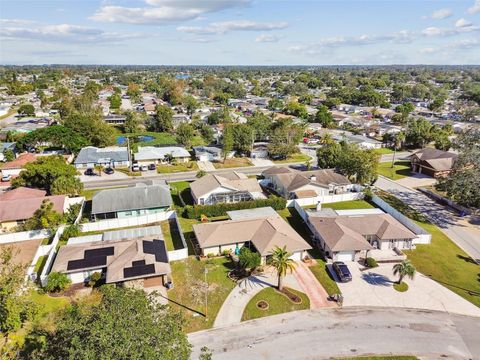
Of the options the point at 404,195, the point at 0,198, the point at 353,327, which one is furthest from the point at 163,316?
the point at 404,195

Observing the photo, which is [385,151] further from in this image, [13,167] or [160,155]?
[13,167]

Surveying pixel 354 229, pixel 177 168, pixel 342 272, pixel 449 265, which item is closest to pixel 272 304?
pixel 342 272

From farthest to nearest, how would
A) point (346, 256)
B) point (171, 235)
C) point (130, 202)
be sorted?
point (130, 202)
point (171, 235)
point (346, 256)

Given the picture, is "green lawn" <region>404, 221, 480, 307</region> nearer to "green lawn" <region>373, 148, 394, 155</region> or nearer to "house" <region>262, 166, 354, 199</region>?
"house" <region>262, 166, 354, 199</region>

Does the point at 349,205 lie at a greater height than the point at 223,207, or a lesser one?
lesser

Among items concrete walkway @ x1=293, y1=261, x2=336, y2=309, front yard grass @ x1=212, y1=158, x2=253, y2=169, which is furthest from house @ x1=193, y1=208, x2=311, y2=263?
front yard grass @ x1=212, y1=158, x2=253, y2=169

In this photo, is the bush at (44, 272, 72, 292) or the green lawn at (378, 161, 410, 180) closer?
the bush at (44, 272, 72, 292)
